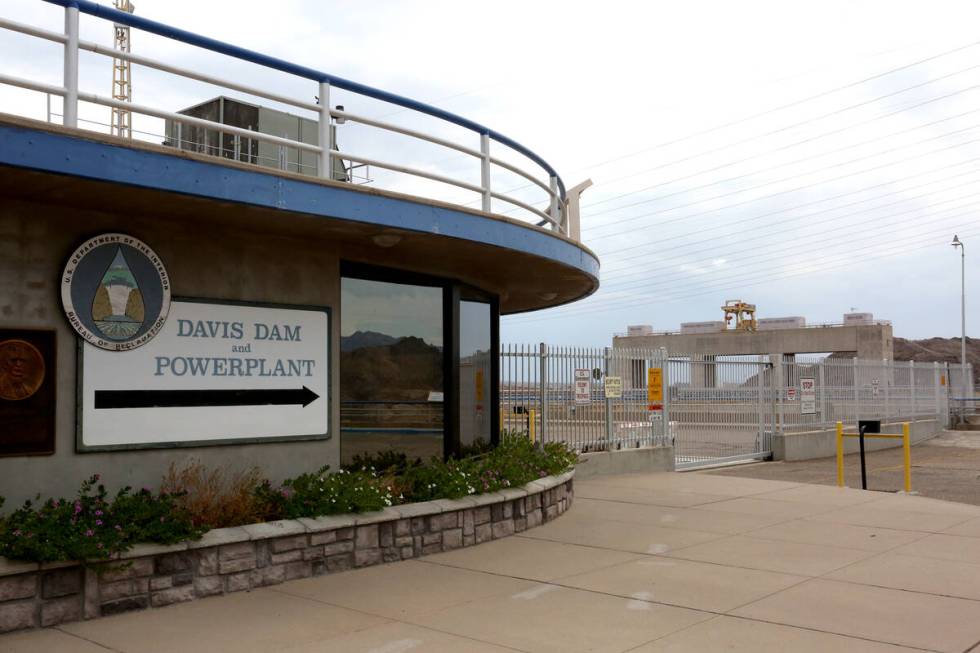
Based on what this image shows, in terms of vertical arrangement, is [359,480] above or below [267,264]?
below

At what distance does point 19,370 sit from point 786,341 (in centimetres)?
6515

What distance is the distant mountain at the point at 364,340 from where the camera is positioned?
31.1 feet

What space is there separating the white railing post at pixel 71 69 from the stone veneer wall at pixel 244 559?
3.10m

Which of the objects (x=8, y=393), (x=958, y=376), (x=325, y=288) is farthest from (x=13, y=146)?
(x=958, y=376)

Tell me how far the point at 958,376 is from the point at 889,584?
34890 millimetres

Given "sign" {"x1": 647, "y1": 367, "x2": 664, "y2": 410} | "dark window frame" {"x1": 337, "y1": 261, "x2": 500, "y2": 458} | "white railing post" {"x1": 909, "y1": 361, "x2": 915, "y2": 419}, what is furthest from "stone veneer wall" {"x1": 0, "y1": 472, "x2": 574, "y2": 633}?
"white railing post" {"x1": 909, "y1": 361, "x2": 915, "y2": 419}

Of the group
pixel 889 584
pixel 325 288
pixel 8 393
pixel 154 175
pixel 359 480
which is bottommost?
pixel 889 584

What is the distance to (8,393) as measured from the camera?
6.86m

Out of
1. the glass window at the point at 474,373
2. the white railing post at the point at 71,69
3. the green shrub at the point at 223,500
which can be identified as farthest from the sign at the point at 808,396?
the white railing post at the point at 71,69

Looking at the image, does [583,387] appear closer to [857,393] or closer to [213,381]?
[213,381]

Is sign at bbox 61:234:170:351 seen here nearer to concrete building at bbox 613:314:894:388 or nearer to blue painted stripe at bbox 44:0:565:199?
blue painted stripe at bbox 44:0:565:199

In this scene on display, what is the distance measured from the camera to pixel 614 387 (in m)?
15.6

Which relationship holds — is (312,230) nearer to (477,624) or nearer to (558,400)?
(477,624)

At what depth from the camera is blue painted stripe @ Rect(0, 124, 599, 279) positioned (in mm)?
6039
